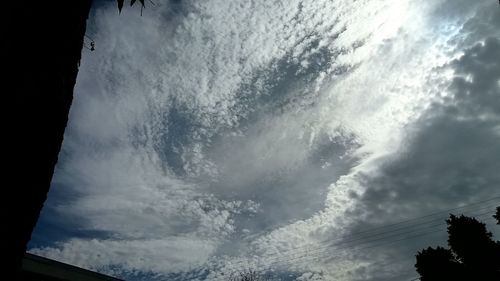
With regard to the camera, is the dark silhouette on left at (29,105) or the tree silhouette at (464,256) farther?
the tree silhouette at (464,256)

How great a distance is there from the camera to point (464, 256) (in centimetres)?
2122

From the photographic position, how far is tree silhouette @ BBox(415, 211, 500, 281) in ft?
66.5

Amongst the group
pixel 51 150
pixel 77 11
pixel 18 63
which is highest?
pixel 77 11

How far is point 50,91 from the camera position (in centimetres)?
113

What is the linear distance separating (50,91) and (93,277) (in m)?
17.7

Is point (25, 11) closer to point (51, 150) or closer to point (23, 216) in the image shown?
point (51, 150)

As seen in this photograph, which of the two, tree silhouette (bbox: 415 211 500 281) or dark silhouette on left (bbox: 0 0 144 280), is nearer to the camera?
dark silhouette on left (bbox: 0 0 144 280)

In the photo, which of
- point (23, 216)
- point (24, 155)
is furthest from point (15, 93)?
point (23, 216)

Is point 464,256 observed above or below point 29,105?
above

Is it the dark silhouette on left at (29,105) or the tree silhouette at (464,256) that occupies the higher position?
the tree silhouette at (464,256)

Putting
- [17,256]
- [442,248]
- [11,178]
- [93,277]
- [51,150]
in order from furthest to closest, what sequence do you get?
1. [442,248]
2. [93,277]
3. [51,150]
4. [17,256]
5. [11,178]

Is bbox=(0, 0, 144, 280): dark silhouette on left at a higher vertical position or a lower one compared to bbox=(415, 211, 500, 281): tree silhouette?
lower

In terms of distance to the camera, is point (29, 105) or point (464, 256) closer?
point (29, 105)

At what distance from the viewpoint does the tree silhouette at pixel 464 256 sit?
20281 millimetres
